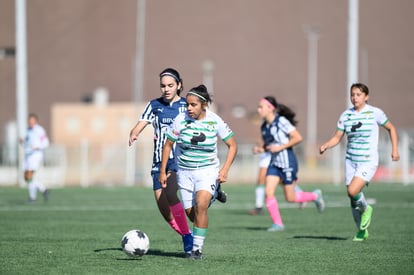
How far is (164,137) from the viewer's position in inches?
457

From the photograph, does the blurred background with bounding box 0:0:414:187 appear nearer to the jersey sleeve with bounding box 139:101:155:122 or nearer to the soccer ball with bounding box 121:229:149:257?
the jersey sleeve with bounding box 139:101:155:122

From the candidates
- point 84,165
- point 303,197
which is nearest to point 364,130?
point 303,197

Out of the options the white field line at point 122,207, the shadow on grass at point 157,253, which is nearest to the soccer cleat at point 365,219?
the shadow on grass at point 157,253

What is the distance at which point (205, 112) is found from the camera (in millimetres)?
10977

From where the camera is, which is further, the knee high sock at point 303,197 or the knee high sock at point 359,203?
the knee high sock at point 303,197

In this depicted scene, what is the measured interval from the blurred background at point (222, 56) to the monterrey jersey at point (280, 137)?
44.9m

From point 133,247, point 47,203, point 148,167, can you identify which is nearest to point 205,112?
point 133,247

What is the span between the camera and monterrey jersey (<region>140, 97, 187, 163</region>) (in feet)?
37.9

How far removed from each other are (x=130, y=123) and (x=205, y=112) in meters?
48.5

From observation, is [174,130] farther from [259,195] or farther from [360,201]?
[259,195]

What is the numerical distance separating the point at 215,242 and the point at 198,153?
280cm

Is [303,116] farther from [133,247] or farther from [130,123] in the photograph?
[133,247]

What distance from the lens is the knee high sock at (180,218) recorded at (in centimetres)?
1134

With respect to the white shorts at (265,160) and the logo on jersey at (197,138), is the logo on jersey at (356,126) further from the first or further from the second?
the white shorts at (265,160)
